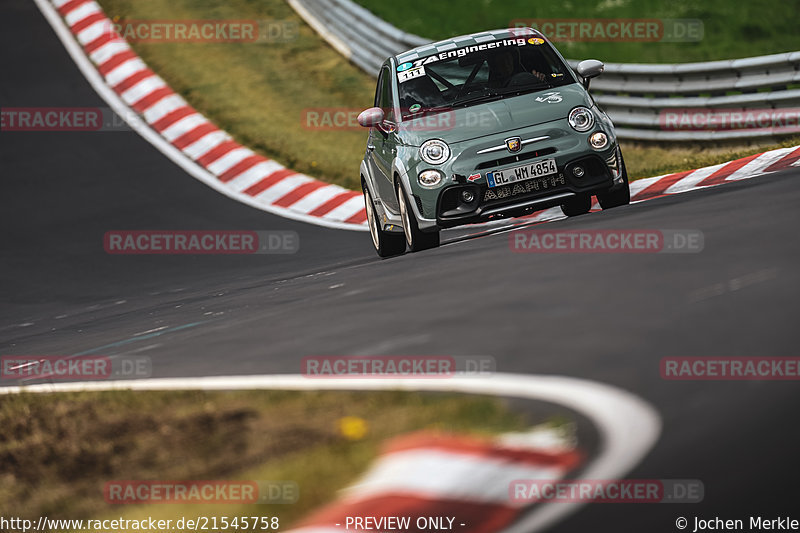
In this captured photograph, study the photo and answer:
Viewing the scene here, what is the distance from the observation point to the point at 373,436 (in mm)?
4551

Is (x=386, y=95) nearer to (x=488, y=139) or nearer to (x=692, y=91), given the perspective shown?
(x=488, y=139)

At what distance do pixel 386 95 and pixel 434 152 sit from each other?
1596mm

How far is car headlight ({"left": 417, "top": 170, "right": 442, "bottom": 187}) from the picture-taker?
9.62 meters

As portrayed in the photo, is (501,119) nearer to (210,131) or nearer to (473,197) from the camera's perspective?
(473,197)

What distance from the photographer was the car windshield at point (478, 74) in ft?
33.9

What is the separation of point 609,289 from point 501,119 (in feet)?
12.0

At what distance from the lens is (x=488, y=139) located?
9664 millimetres
